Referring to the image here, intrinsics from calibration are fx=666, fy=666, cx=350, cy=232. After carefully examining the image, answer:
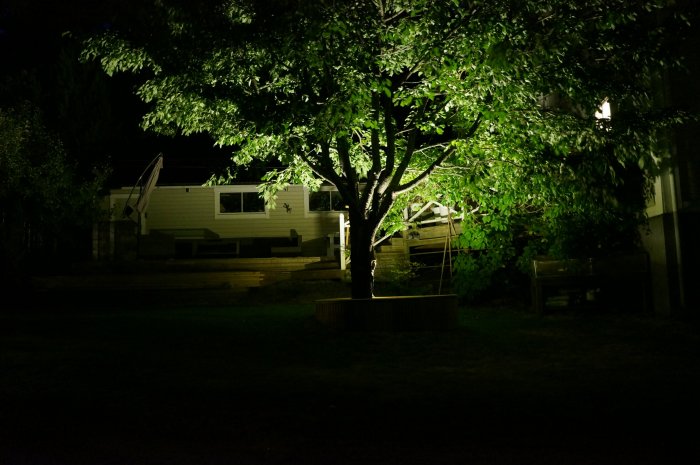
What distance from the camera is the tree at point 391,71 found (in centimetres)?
1000

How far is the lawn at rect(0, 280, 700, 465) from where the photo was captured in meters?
4.96

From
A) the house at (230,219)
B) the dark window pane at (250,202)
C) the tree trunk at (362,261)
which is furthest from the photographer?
the dark window pane at (250,202)

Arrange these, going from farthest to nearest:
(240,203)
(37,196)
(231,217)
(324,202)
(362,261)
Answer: (324,202), (240,203), (231,217), (37,196), (362,261)

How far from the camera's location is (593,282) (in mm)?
13500

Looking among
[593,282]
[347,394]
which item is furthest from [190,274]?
[347,394]

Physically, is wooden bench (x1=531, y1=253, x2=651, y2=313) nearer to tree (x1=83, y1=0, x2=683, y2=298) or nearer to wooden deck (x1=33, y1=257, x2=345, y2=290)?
tree (x1=83, y1=0, x2=683, y2=298)

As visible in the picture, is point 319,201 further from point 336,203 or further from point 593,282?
point 593,282

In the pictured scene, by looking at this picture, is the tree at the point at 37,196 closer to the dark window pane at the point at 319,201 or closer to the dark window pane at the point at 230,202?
the dark window pane at the point at 230,202

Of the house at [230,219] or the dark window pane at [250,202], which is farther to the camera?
the dark window pane at [250,202]

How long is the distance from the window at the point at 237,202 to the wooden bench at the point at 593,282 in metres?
13.8

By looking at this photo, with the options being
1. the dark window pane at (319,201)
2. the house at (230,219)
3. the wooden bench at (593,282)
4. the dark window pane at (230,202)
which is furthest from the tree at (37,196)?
the wooden bench at (593,282)

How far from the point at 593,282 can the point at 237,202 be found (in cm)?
1575

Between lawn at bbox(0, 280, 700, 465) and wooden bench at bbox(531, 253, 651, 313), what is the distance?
1469mm

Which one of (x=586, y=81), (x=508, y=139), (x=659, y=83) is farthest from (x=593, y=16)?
(x=659, y=83)
